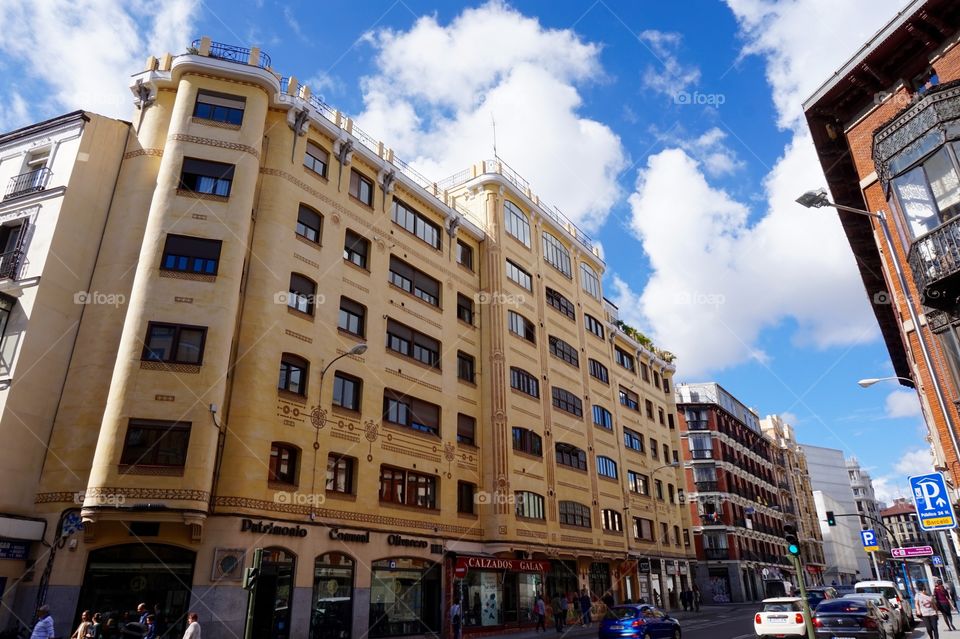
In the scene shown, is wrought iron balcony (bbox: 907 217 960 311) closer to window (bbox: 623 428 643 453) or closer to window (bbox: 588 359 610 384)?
window (bbox: 588 359 610 384)

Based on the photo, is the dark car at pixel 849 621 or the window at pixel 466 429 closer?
the dark car at pixel 849 621

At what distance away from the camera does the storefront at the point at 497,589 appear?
26828 mm

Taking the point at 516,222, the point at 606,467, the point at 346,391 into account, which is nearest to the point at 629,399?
the point at 606,467

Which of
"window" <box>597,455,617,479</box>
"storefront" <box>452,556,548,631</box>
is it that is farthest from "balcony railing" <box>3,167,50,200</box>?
"window" <box>597,455,617,479</box>

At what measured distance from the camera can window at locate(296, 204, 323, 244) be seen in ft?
82.3

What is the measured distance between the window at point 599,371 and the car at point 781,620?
923 inches

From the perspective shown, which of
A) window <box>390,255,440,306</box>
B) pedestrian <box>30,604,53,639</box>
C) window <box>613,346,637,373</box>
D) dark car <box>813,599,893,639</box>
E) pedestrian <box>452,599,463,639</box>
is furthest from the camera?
window <box>613,346,637,373</box>

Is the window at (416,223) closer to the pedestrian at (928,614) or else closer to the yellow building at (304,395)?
the yellow building at (304,395)

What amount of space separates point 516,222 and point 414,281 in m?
10.6

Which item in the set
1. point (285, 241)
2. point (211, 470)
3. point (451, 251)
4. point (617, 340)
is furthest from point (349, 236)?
point (617, 340)

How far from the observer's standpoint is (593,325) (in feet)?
148

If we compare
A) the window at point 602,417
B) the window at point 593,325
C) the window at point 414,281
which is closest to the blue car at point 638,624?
the window at point 414,281

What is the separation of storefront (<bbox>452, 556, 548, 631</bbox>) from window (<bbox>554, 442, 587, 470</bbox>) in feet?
21.7

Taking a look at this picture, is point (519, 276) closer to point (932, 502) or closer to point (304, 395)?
point (304, 395)
